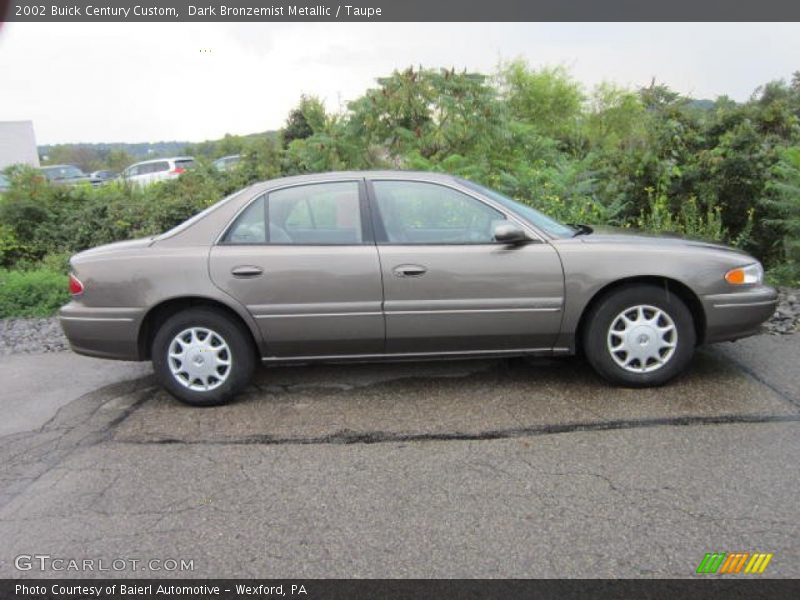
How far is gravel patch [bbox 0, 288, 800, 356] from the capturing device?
5.59 metres

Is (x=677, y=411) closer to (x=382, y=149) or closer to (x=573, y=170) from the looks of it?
(x=573, y=170)

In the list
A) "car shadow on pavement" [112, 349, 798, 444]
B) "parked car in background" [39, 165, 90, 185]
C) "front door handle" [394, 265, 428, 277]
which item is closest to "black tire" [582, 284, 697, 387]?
"car shadow on pavement" [112, 349, 798, 444]

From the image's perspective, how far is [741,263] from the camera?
14.1 ft

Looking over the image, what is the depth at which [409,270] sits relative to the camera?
4.23 m

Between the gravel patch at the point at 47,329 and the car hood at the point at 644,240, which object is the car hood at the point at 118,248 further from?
the car hood at the point at 644,240

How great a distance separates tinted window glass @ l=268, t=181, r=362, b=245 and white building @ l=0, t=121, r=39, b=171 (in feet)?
127

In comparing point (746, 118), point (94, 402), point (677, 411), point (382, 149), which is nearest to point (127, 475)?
point (94, 402)

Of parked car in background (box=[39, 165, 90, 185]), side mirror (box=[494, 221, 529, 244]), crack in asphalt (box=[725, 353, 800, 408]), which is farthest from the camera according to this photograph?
parked car in background (box=[39, 165, 90, 185])

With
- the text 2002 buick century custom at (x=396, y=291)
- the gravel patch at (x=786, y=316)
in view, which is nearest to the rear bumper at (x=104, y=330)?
the text 2002 buick century custom at (x=396, y=291)

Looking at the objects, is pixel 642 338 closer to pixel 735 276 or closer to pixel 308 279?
pixel 735 276

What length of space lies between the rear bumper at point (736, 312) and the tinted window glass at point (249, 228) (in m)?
2.98

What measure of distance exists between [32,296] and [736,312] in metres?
7.58

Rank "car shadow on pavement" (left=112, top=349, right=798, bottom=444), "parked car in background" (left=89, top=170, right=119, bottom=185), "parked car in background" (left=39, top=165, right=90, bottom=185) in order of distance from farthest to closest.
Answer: "parked car in background" (left=89, top=170, right=119, bottom=185), "parked car in background" (left=39, top=165, right=90, bottom=185), "car shadow on pavement" (left=112, top=349, right=798, bottom=444)
